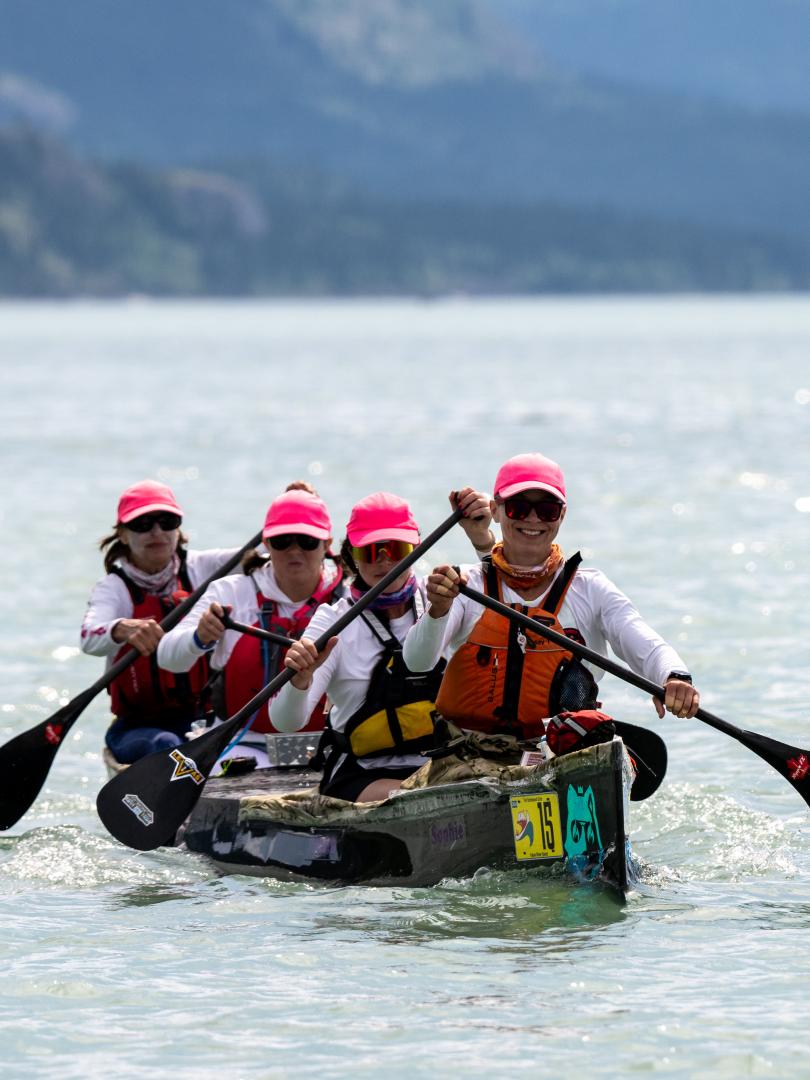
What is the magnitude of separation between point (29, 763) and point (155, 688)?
31.0 inches

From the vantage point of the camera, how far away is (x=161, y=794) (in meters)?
9.20

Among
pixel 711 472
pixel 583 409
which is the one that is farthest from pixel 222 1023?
pixel 583 409

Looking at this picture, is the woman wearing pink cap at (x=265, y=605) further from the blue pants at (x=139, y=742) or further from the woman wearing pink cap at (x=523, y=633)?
the woman wearing pink cap at (x=523, y=633)

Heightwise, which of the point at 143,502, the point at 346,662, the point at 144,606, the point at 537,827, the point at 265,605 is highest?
the point at 143,502

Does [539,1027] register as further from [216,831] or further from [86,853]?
[86,853]

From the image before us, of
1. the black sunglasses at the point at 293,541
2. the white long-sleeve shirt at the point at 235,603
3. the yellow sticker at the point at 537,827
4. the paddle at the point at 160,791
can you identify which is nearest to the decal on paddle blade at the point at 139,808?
the paddle at the point at 160,791

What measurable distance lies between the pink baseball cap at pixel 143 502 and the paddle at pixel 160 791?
1.52m

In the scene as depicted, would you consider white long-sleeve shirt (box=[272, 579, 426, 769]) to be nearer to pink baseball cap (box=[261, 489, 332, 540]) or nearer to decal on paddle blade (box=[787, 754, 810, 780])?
pink baseball cap (box=[261, 489, 332, 540])

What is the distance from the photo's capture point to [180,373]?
72.8 meters

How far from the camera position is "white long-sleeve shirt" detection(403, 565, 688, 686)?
26.4ft

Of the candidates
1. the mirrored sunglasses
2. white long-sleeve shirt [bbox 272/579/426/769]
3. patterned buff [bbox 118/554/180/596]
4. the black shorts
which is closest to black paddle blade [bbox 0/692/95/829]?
patterned buff [bbox 118/554/180/596]

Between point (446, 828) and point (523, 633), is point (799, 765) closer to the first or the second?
point (523, 633)

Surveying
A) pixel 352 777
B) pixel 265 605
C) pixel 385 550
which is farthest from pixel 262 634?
pixel 385 550

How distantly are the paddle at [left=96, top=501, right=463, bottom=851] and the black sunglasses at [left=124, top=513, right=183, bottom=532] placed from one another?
1.52 metres
